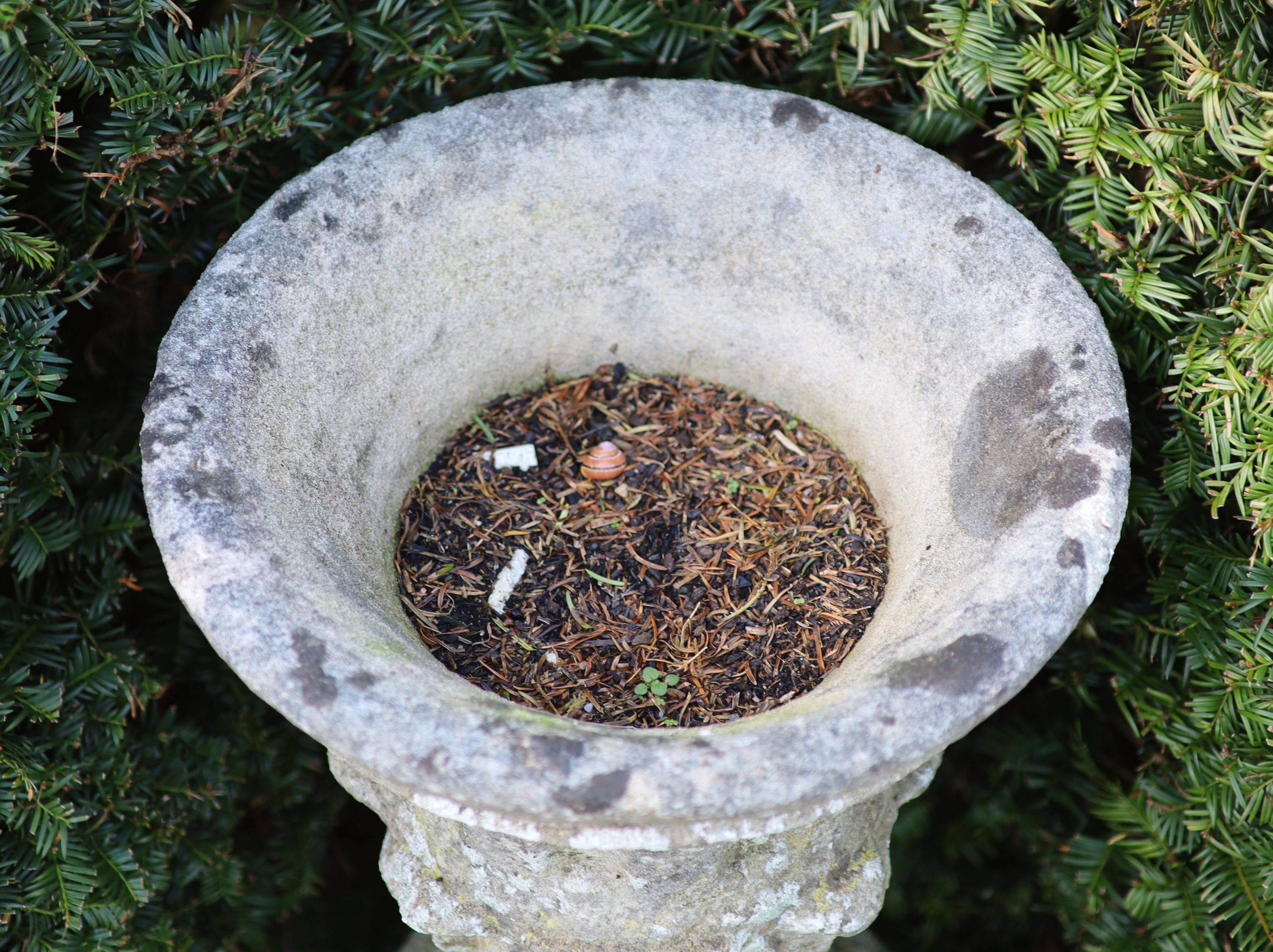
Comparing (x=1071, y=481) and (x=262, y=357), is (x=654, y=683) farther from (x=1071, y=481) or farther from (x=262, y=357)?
(x=262, y=357)

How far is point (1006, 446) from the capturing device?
6.02 ft

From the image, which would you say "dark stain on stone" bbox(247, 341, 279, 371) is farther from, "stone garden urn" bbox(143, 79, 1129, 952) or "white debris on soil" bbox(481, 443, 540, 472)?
"white debris on soil" bbox(481, 443, 540, 472)

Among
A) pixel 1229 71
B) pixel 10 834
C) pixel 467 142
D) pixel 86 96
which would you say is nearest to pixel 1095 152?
pixel 1229 71

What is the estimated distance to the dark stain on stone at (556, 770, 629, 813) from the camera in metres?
1.35

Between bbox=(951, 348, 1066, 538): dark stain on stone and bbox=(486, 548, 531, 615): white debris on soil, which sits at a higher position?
bbox=(951, 348, 1066, 538): dark stain on stone

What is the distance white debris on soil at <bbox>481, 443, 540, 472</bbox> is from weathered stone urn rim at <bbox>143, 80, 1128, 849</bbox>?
147 mm

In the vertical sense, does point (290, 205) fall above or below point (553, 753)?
above

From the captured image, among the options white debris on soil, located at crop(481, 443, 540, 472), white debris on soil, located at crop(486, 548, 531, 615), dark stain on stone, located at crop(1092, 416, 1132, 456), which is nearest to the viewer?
dark stain on stone, located at crop(1092, 416, 1132, 456)

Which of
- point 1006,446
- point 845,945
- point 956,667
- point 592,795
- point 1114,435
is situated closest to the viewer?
point 592,795

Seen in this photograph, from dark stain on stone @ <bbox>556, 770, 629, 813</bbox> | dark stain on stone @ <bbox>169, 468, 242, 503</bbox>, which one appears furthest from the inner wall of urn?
dark stain on stone @ <bbox>556, 770, 629, 813</bbox>

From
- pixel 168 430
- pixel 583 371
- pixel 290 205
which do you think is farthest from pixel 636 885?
pixel 290 205

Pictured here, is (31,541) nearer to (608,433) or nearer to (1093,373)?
(608,433)

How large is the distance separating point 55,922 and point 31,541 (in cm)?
87

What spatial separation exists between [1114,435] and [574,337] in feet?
4.16
